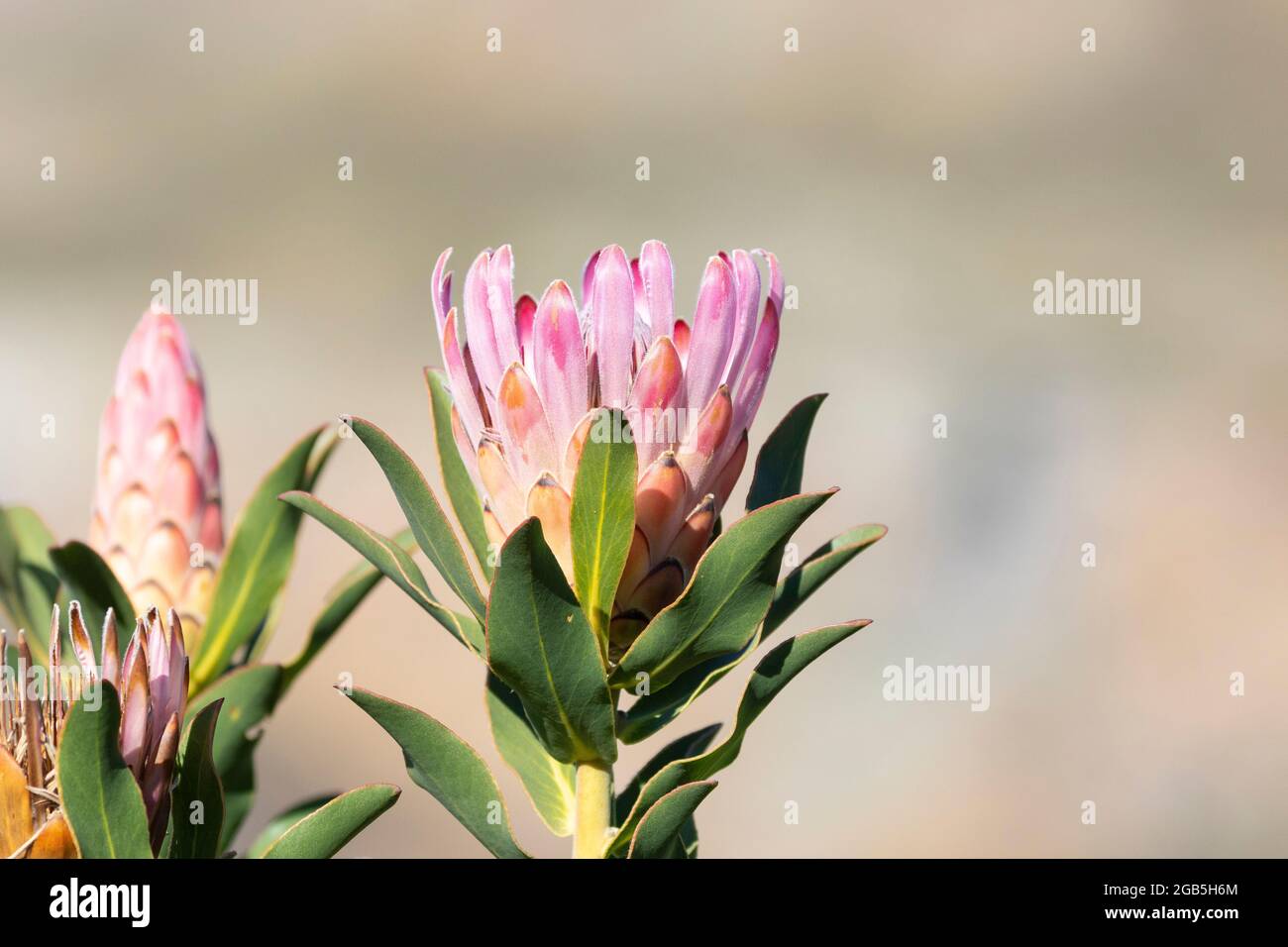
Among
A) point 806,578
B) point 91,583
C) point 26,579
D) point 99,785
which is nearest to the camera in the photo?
point 99,785

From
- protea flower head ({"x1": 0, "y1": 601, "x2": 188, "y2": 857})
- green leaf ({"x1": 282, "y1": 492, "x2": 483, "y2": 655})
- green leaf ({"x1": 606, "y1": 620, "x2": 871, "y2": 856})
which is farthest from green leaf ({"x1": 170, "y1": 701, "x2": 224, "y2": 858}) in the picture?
green leaf ({"x1": 606, "y1": 620, "x2": 871, "y2": 856})

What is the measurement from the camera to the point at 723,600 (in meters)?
0.61

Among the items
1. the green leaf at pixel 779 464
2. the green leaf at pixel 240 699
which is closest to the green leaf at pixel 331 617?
the green leaf at pixel 240 699

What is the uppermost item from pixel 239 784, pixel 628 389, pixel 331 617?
pixel 628 389

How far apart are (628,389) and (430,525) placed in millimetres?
133

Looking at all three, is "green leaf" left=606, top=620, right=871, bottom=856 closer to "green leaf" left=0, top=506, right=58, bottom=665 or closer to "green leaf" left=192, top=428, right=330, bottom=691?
"green leaf" left=192, top=428, right=330, bottom=691

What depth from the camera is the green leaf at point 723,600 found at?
0.59 meters

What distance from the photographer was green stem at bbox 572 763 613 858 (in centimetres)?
64

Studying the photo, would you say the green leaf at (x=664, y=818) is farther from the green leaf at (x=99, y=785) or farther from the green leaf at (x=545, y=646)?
the green leaf at (x=99, y=785)

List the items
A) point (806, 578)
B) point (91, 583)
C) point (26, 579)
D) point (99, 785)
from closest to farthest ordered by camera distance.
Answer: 1. point (99, 785)
2. point (806, 578)
3. point (91, 583)
4. point (26, 579)

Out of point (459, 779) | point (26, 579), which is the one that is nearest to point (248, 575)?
point (26, 579)

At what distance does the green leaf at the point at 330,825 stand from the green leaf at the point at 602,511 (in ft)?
0.45

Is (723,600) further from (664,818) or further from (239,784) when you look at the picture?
(239,784)

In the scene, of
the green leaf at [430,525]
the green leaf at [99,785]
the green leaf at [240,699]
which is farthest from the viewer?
the green leaf at [240,699]
